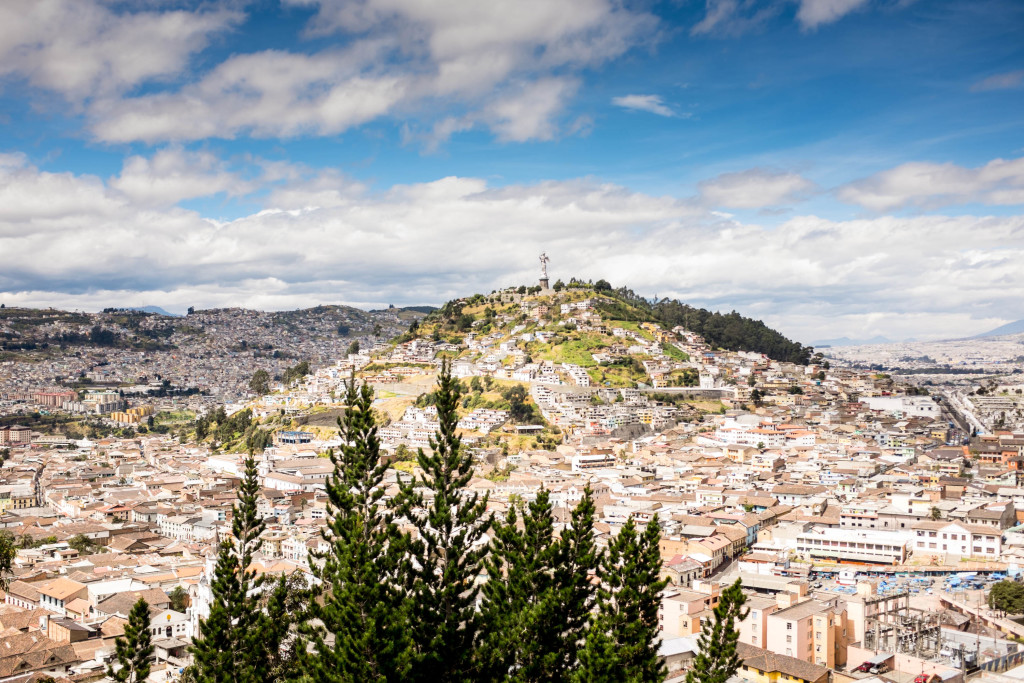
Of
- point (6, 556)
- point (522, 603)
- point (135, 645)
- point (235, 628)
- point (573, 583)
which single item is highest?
point (573, 583)

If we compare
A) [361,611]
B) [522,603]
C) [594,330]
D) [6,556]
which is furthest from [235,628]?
[594,330]

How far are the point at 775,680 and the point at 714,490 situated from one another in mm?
24035

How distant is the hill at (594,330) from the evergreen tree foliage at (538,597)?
63.6 metres

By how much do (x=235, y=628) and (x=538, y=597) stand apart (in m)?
5.80

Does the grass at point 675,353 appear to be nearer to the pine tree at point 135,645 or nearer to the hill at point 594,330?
the hill at point 594,330

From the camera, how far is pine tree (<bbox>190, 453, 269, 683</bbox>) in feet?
50.8

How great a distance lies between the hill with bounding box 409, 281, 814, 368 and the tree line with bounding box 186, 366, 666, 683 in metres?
63.6

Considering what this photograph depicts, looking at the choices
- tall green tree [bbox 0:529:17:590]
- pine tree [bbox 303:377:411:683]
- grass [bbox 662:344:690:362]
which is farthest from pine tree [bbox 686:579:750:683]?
grass [bbox 662:344:690:362]

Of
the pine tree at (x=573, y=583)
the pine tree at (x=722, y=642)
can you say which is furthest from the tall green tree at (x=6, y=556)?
the pine tree at (x=722, y=642)

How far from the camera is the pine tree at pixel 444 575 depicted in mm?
14328

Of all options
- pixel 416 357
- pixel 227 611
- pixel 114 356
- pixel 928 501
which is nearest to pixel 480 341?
pixel 416 357

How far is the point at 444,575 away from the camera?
14.8m

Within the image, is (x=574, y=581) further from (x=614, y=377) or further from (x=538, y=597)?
(x=614, y=377)

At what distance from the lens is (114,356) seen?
151 metres
